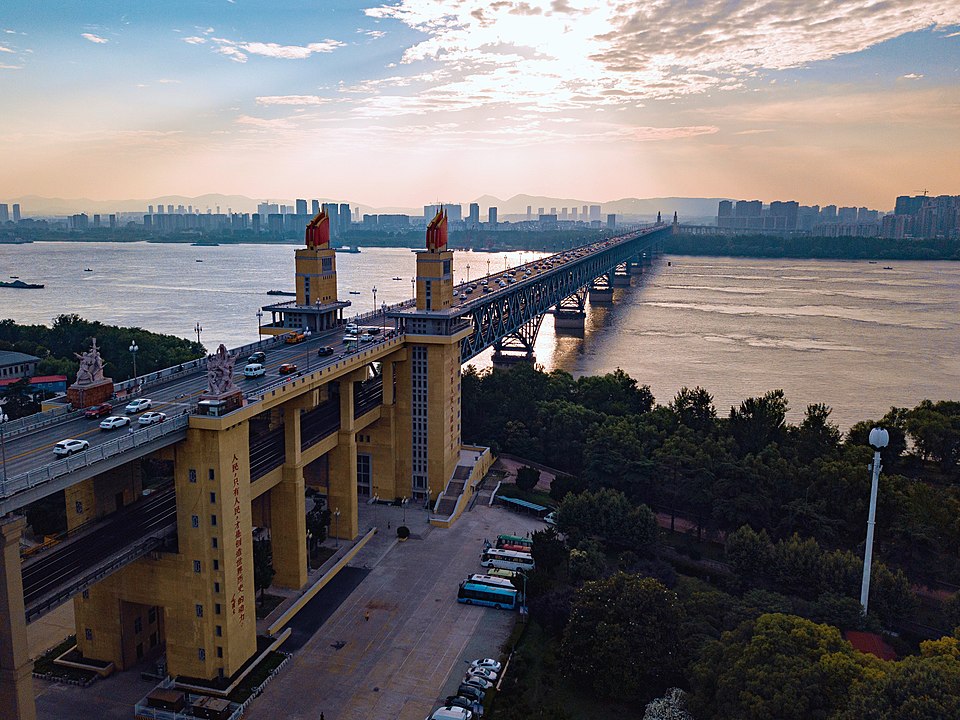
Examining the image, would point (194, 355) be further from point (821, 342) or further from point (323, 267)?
point (821, 342)

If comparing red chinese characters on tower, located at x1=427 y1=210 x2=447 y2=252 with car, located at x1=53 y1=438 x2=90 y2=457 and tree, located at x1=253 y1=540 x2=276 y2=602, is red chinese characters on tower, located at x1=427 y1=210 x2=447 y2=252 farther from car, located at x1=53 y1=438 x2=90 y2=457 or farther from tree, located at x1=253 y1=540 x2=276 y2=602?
car, located at x1=53 y1=438 x2=90 y2=457

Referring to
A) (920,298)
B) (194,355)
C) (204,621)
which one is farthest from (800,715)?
(920,298)

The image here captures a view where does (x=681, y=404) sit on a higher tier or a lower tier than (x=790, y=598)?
higher

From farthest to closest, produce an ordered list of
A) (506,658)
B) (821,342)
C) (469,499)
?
(821,342), (469,499), (506,658)

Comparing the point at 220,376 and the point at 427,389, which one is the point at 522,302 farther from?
the point at 220,376

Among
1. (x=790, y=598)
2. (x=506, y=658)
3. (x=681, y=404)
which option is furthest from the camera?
(x=681, y=404)

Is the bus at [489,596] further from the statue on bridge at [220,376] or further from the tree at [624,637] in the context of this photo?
the statue on bridge at [220,376]
